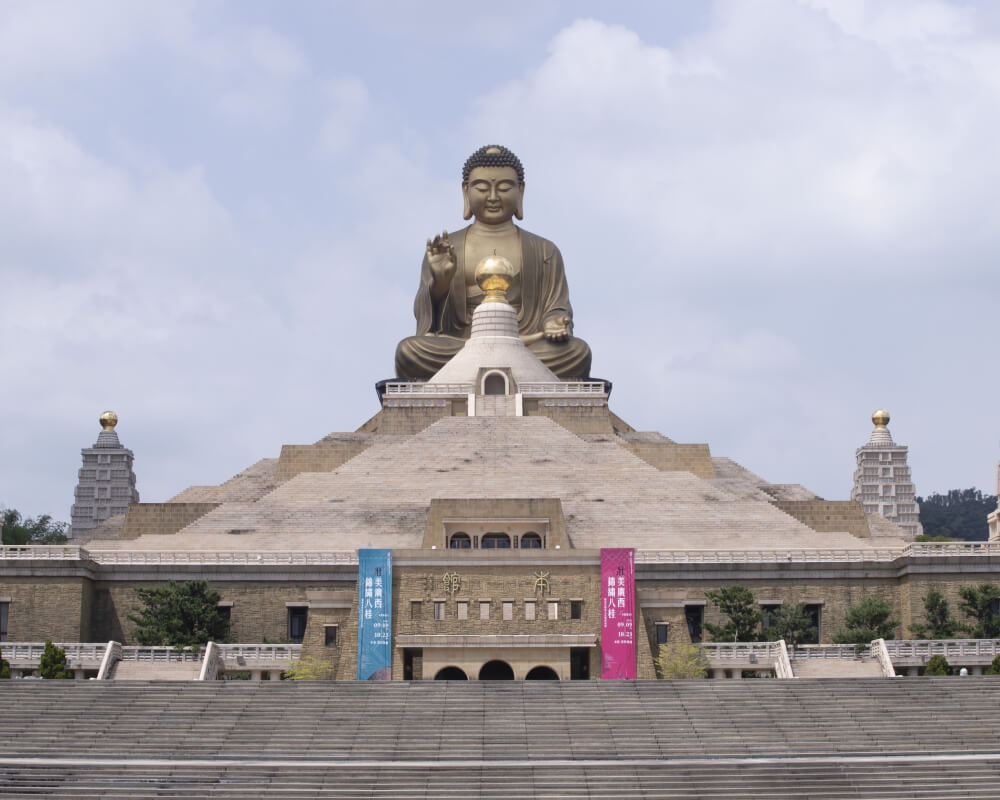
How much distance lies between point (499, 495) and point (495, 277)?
16980 millimetres

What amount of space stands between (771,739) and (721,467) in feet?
67.3

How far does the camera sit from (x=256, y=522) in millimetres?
37094

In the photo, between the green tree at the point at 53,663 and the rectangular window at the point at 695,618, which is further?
the rectangular window at the point at 695,618

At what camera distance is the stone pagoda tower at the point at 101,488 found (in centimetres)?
6875

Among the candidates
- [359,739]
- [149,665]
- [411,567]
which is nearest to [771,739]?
[359,739]

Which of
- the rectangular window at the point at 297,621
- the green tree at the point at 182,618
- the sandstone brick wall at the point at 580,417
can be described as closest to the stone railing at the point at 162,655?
the green tree at the point at 182,618

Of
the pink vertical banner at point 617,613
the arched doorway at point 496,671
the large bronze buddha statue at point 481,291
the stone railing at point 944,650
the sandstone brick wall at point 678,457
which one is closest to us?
the pink vertical banner at point 617,613

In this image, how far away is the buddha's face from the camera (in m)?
55.8

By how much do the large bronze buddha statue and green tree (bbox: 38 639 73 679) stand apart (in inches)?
918

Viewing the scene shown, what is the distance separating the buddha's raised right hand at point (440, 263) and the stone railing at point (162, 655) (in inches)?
956

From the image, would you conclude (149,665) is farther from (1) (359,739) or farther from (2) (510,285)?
(2) (510,285)

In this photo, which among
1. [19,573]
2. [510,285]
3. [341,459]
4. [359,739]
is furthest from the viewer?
[510,285]

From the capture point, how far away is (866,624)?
107 feet

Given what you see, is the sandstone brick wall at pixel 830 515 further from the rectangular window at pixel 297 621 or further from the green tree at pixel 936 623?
the rectangular window at pixel 297 621
